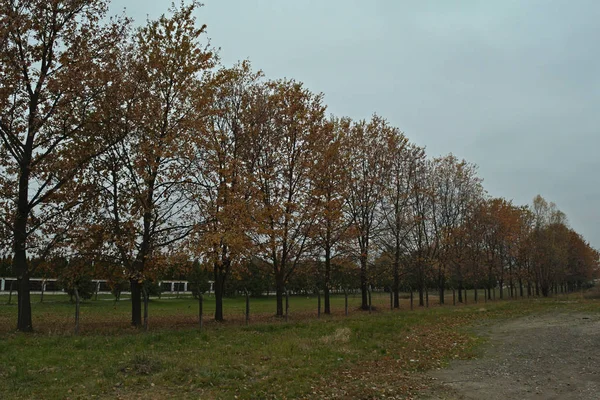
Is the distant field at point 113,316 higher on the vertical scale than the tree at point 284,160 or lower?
lower

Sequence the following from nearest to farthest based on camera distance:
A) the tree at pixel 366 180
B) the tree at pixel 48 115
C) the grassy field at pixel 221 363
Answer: the grassy field at pixel 221 363
the tree at pixel 48 115
the tree at pixel 366 180

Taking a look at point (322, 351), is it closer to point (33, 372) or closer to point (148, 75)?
point (33, 372)

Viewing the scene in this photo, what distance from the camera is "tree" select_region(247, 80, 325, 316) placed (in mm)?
22922

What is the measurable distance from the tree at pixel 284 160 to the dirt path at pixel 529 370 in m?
10.8

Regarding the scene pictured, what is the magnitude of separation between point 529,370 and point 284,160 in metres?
16.4

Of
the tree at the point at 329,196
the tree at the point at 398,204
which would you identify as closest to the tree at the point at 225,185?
the tree at the point at 329,196

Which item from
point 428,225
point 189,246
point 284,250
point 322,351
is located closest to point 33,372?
point 322,351

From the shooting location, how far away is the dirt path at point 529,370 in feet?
27.2

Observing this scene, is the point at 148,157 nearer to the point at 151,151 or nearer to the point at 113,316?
the point at 151,151

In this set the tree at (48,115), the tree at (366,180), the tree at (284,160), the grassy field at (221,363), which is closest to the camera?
the grassy field at (221,363)

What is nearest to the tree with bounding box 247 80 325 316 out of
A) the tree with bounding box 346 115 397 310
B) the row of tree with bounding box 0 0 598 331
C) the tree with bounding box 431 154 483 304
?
the row of tree with bounding box 0 0 598 331

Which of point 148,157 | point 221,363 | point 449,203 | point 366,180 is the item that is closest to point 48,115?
point 148,157

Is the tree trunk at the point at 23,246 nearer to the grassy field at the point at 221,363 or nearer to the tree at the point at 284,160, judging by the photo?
the grassy field at the point at 221,363

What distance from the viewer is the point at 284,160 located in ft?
79.7
